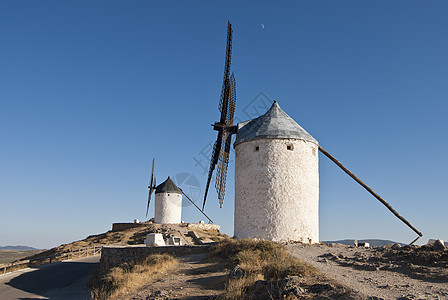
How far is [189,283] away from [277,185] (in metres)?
6.98

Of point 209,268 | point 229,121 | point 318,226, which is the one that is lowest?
point 209,268

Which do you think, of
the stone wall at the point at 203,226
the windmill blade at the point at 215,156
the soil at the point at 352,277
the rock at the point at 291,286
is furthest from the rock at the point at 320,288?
the stone wall at the point at 203,226

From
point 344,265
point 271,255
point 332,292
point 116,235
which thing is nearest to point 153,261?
point 271,255

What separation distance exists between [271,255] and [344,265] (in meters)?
2.13

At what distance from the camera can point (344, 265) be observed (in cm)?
1045

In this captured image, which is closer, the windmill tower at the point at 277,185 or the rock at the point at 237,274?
the rock at the point at 237,274

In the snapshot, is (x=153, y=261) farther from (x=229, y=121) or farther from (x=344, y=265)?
(x=229, y=121)

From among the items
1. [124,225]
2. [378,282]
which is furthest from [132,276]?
[124,225]

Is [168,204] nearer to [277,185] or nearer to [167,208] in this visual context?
[167,208]

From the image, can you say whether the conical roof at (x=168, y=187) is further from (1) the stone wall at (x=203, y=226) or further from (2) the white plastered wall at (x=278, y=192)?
(2) the white plastered wall at (x=278, y=192)

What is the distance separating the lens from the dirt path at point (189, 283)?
891 centimetres

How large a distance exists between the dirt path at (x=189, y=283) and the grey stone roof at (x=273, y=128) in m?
6.36

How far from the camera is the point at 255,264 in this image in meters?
10.4

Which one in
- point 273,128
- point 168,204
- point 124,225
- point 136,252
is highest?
point 273,128
